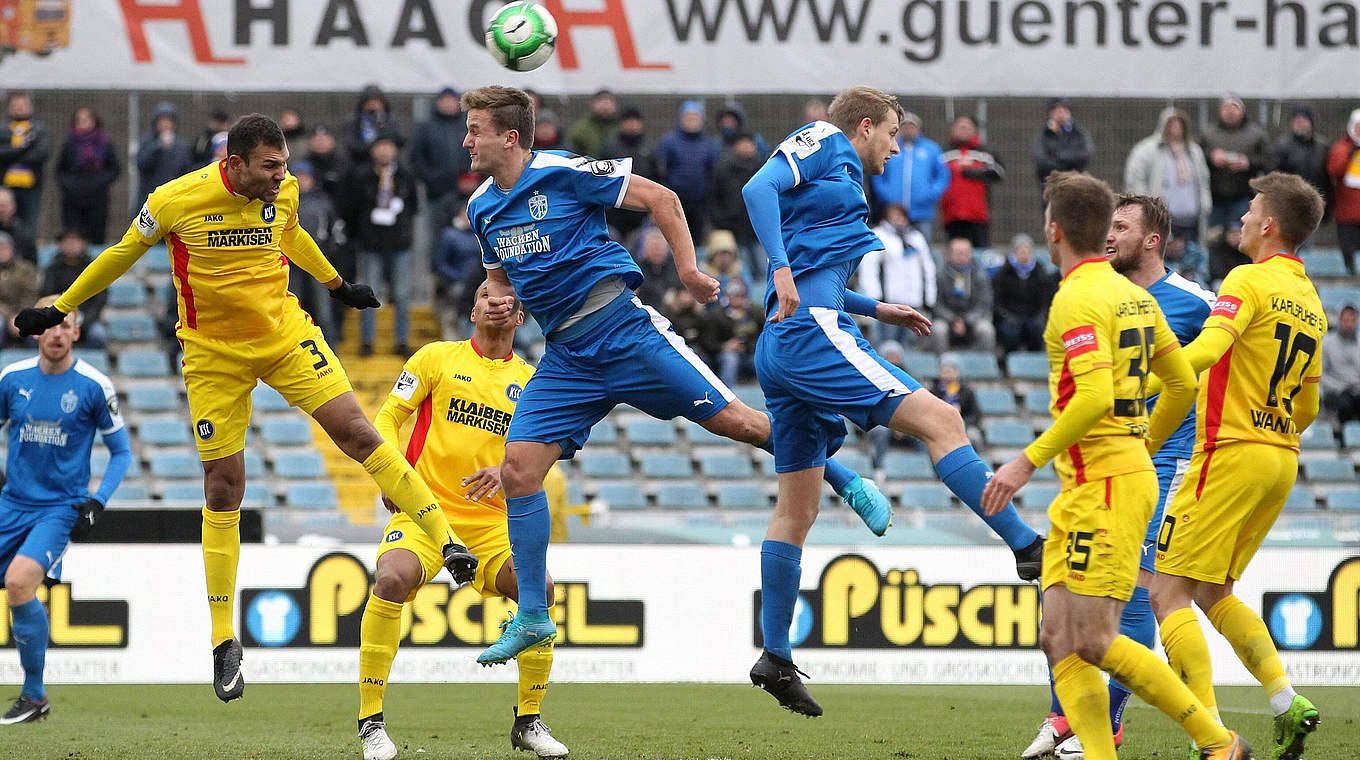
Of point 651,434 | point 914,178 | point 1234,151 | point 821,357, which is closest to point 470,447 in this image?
point 821,357

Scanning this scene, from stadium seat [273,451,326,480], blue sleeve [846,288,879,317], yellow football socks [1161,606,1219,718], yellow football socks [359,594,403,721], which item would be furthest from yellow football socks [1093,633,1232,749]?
stadium seat [273,451,326,480]

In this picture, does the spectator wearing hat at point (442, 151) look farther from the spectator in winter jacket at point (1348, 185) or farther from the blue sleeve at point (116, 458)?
the spectator in winter jacket at point (1348, 185)

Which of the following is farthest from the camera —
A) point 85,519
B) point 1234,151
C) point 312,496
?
point 1234,151

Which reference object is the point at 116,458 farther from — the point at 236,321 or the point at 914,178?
the point at 914,178

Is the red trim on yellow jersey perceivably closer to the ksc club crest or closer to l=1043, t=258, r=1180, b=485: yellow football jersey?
the ksc club crest

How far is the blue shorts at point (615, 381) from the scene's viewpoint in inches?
291

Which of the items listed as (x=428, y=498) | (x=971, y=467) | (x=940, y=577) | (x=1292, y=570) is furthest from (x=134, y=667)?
(x=1292, y=570)

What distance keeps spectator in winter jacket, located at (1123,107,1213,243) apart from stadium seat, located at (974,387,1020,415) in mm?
2592

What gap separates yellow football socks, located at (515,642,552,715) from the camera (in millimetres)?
8156

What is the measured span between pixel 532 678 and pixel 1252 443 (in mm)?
3665

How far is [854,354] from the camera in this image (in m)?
6.89

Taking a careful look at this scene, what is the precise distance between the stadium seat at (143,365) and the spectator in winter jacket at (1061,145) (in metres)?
9.35

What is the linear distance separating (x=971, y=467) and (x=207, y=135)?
38.4ft

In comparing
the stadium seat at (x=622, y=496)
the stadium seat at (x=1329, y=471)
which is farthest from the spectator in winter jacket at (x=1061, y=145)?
the stadium seat at (x=622, y=496)
